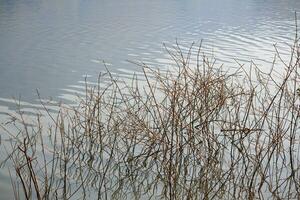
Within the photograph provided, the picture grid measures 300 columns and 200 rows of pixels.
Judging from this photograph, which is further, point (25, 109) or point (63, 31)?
point (63, 31)

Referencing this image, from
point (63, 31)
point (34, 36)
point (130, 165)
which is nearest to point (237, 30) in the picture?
point (63, 31)

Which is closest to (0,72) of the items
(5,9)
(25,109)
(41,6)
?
(25,109)

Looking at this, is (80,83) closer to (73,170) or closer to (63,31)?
(73,170)

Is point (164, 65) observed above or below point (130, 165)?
below

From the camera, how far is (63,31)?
26984mm

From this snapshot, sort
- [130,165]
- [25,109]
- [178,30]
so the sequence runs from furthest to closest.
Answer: [178,30], [25,109], [130,165]

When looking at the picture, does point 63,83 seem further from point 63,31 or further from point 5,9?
point 5,9

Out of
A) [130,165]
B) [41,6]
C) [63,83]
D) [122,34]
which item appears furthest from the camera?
[41,6]

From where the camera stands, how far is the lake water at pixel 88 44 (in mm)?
14109

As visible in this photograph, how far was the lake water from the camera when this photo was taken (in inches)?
555

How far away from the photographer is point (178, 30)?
1168 inches

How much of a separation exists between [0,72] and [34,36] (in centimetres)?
949

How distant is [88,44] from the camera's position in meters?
22.4

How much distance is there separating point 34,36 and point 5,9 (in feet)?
51.8
